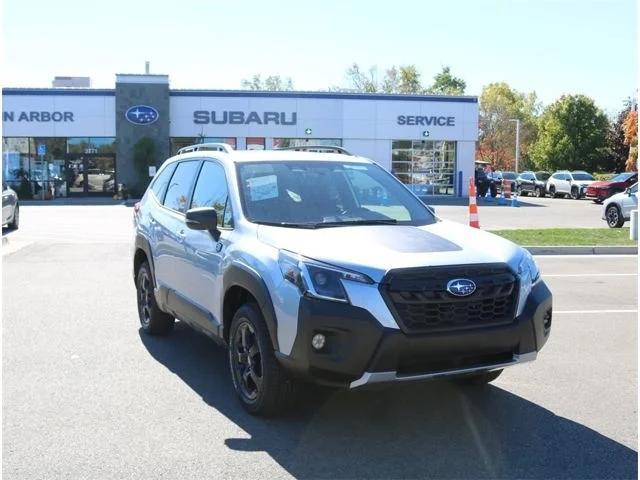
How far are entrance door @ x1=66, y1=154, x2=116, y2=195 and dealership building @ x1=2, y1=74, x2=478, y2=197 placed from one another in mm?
52

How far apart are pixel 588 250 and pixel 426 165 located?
2618 cm

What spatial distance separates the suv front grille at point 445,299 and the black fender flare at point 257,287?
72 centimetres

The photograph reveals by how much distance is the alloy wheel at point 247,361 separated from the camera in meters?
4.64

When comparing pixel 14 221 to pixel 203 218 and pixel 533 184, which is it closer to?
pixel 203 218

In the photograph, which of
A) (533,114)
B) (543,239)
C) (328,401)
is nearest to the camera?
(328,401)

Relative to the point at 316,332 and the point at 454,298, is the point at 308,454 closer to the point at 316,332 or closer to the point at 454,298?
the point at 316,332

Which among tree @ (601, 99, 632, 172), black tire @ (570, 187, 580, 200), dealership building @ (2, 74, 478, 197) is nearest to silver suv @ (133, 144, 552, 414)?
dealership building @ (2, 74, 478, 197)

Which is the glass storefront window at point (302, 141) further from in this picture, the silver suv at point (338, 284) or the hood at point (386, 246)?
the hood at point (386, 246)

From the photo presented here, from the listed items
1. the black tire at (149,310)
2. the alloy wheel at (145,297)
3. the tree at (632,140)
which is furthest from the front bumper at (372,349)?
the tree at (632,140)

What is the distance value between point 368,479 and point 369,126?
35.7 meters

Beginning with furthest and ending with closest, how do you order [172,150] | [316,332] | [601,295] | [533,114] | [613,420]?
[533,114] < [172,150] < [601,295] < [613,420] < [316,332]

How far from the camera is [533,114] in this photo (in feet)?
324

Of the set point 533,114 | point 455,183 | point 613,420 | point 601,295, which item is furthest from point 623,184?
point 533,114

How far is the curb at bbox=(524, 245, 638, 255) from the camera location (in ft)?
45.8
